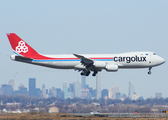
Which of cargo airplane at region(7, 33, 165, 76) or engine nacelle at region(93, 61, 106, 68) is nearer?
engine nacelle at region(93, 61, 106, 68)

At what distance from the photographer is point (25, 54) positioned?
263 ft

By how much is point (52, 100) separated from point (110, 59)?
58272 millimetres

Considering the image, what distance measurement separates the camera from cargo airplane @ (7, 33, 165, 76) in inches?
3014

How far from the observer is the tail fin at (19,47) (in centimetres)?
8000

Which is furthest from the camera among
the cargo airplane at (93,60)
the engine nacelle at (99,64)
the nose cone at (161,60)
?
the nose cone at (161,60)

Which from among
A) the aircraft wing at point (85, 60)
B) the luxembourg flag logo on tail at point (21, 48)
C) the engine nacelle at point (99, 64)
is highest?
the luxembourg flag logo on tail at point (21, 48)

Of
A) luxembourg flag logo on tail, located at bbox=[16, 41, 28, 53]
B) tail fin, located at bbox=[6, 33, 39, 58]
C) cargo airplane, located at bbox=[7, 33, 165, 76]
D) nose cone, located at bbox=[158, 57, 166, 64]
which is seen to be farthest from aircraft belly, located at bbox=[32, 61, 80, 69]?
nose cone, located at bbox=[158, 57, 166, 64]

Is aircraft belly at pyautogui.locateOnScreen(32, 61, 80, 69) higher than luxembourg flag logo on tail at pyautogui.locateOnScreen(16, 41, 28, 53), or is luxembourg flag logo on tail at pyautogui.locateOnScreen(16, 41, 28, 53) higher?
luxembourg flag logo on tail at pyautogui.locateOnScreen(16, 41, 28, 53)

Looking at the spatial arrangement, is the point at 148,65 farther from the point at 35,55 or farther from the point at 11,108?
the point at 11,108

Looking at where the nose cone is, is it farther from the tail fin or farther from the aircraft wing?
the tail fin

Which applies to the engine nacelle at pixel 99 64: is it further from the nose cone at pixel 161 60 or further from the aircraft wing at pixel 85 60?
the nose cone at pixel 161 60

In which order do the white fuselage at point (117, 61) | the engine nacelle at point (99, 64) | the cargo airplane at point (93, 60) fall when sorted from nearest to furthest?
1. the engine nacelle at point (99, 64)
2. the cargo airplane at point (93, 60)
3. the white fuselage at point (117, 61)

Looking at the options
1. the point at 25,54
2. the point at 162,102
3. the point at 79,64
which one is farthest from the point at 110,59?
the point at 162,102

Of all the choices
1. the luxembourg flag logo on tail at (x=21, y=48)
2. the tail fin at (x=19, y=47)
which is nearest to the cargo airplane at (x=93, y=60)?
the tail fin at (x=19, y=47)
